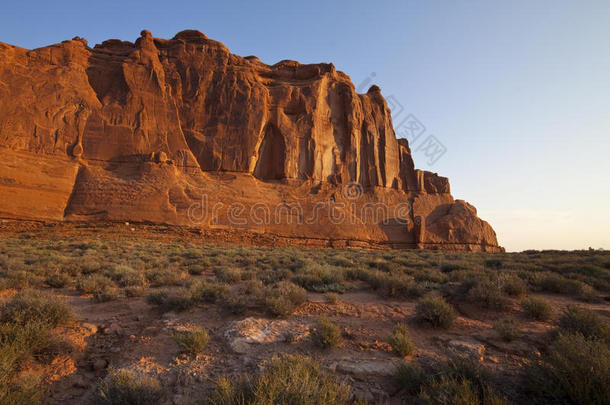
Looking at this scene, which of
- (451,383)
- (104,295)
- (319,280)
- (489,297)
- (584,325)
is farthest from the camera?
(319,280)

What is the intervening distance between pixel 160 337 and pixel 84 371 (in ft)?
2.94

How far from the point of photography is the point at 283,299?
4.74 m

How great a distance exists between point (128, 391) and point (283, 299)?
254 centimetres

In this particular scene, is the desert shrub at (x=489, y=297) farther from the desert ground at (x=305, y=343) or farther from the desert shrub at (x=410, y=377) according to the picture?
the desert shrub at (x=410, y=377)

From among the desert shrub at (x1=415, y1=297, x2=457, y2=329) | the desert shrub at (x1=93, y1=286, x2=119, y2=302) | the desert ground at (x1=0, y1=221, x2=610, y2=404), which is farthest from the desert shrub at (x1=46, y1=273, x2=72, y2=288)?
the desert shrub at (x1=415, y1=297, x2=457, y2=329)

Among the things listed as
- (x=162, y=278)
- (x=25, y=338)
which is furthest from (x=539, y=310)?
(x=162, y=278)

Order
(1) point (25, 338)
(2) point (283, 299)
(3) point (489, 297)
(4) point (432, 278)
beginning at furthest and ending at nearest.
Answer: (4) point (432, 278) < (3) point (489, 297) < (2) point (283, 299) < (1) point (25, 338)

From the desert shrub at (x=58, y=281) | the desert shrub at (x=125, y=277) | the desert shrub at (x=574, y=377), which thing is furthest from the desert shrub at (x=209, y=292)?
the desert shrub at (x=574, y=377)

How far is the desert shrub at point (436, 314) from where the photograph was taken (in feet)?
13.7

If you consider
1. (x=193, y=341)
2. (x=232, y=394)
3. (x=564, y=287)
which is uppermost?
(x=564, y=287)

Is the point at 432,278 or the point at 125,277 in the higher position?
the point at 432,278

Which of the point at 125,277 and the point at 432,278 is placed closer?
the point at 125,277

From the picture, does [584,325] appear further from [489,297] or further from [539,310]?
[489,297]

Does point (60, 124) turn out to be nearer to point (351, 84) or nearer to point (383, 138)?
point (351, 84)
